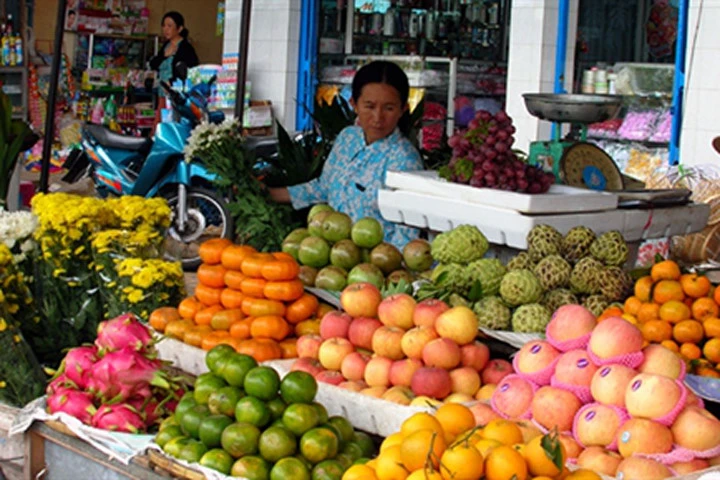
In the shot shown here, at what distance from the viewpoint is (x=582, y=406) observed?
8.86 ft

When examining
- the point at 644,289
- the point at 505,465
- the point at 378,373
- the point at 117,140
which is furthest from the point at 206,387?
the point at 117,140

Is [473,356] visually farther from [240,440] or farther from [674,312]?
[240,440]

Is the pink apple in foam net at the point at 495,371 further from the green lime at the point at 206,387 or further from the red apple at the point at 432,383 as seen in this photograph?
the green lime at the point at 206,387

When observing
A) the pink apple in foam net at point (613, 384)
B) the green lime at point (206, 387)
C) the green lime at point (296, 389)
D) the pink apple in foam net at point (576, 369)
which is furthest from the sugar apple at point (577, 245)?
the green lime at point (206, 387)

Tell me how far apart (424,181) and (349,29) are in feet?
19.9

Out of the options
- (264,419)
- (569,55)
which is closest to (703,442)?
(264,419)

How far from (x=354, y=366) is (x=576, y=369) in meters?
0.80

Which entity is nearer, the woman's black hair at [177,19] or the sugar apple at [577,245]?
the sugar apple at [577,245]

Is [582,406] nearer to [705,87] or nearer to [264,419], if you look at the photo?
[264,419]

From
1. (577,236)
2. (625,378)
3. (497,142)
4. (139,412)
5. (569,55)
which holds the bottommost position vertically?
(139,412)

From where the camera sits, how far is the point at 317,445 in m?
2.59

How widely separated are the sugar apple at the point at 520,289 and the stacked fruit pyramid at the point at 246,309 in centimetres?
69

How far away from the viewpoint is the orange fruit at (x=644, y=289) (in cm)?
353

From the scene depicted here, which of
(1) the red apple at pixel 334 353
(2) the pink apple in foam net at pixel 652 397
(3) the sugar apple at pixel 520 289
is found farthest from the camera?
(3) the sugar apple at pixel 520 289
